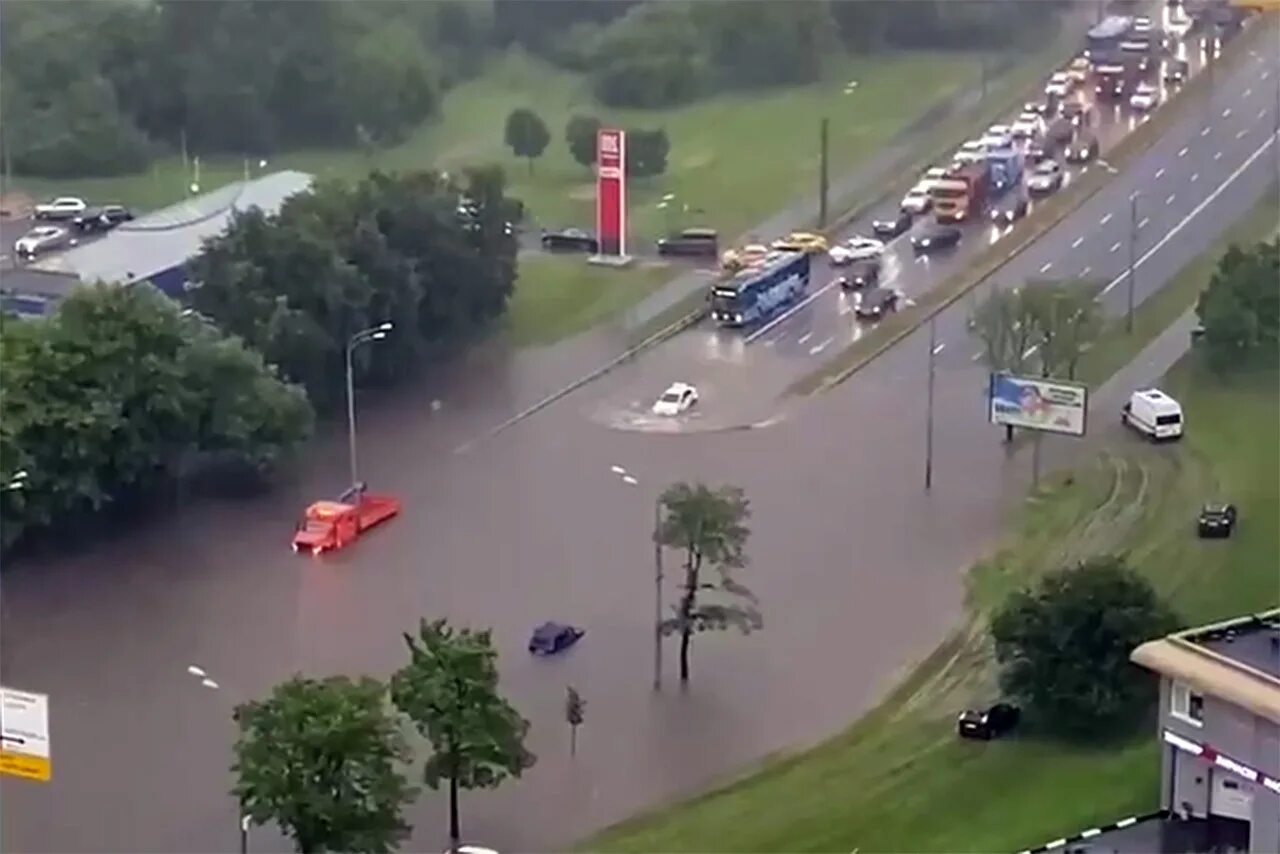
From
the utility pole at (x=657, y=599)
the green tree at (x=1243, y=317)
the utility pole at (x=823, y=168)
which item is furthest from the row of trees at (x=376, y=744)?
the utility pole at (x=823, y=168)

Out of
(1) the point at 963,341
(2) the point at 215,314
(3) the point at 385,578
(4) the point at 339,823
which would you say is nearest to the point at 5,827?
(4) the point at 339,823

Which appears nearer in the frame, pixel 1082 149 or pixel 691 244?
pixel 691 244

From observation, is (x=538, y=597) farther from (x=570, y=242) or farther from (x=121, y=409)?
(x=570, y=242)

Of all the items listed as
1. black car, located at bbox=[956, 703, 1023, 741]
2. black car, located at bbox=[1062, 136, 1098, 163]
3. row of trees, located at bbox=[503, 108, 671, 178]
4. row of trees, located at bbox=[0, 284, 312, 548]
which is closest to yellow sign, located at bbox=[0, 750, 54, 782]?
black car, located at bbox=[956, 703, 1023, 741]

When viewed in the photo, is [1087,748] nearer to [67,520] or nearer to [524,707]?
[524,707]

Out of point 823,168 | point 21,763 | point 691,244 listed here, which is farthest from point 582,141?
point 21,763

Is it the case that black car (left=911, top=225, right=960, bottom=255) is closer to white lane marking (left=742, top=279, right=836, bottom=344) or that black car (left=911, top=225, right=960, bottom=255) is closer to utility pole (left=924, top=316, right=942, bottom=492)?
white lane marking (left=742, top=279, right=836, bottom=344)
